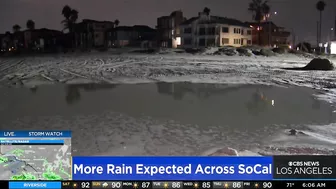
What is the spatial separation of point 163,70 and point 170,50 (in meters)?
4.68

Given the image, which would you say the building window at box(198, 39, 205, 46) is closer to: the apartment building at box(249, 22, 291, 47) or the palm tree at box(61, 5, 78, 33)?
the apartment building at box(249, 22, 291, 47)

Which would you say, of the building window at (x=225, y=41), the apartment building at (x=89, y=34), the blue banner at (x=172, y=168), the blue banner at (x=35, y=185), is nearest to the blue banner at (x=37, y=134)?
the blue banner at (x=172, y=168)

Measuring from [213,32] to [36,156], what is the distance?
21.9 metres

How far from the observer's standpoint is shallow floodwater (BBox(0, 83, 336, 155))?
3316mm

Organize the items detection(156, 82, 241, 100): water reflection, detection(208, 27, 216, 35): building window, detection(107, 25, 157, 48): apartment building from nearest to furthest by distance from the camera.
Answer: detection(156, 82, 241, 100): water reflection → detection(107, 25, 157, 48): apartment building → detection(208, 27, 216, 35): building window

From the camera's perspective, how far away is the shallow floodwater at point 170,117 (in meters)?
3.32

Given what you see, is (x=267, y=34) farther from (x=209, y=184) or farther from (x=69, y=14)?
(x=209, y=184)

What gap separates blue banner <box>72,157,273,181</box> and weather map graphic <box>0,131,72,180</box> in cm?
9

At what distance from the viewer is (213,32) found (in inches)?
910

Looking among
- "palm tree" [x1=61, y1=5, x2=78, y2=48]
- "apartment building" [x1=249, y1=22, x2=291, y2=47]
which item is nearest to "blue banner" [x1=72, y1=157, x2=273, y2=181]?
"palm tree" [x1=61, y1=5, x2=78, y2=48]

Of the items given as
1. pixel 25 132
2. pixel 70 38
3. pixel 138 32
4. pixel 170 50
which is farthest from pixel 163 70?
pixel 25 132

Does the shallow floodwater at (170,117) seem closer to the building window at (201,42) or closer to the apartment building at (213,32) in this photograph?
the apartment building at (213,32)

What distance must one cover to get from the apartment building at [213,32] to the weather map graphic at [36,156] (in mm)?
19100

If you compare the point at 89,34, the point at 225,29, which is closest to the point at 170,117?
the point at 89,34
